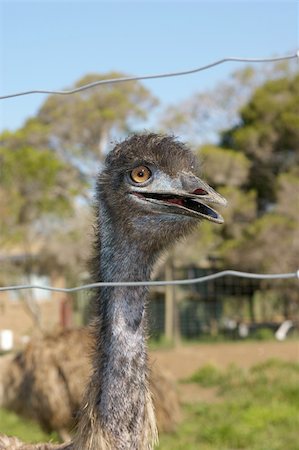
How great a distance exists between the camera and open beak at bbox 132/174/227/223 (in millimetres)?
2344

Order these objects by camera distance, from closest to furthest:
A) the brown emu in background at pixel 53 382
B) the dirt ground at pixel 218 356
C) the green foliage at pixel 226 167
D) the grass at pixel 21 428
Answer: the brown emu in background at pixel 53 382
the grass at pixel 21 428
the dirt ground at pixel 218 356
the green foliage at pixel 226 167

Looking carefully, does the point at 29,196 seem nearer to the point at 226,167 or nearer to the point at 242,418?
the point at 226,167

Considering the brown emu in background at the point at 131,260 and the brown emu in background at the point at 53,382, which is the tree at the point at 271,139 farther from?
the brown emu in background at the point at 131,260

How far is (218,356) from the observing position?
48.4 ft

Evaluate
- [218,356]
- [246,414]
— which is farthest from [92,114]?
[246,414]

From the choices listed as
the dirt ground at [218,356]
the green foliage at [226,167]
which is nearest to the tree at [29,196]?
the green foliage at [226,167]

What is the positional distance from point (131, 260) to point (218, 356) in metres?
12.5

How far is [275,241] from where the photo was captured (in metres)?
18.5

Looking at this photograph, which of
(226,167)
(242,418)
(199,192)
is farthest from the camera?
(226,167)

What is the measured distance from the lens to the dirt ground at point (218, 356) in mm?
12766

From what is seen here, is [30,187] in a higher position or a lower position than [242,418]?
higher

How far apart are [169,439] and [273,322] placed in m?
15.5

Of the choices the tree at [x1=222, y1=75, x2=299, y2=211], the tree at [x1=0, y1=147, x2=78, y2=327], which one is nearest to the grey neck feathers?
the tree at [x1=0, y1=147, x2=78, y2=327]

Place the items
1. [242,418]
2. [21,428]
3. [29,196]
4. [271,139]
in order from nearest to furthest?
[21,428] < [242,418] < [29,196] < [271,139]
